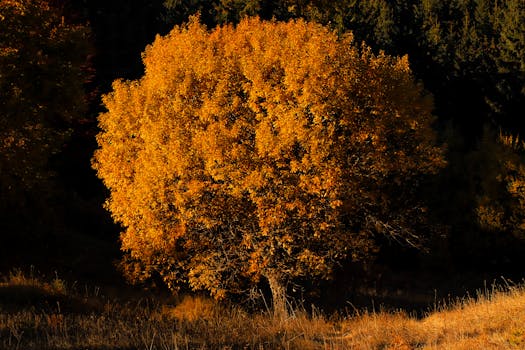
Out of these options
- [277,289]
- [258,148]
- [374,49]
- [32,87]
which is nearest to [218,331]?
[258,148]

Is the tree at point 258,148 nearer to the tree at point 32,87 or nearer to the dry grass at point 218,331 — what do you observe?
the tree at point 32,87

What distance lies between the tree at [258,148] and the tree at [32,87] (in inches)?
87.6

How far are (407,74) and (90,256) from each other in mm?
18066

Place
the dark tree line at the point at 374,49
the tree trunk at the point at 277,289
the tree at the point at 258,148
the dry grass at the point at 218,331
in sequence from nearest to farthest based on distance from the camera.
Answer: the dry grass at the point at 218,331, the tree at the point at 258,148, the tree trunk at the point at 277,289, the dark tree line at the point at 374,49

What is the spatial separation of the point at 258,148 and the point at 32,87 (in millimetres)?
9991

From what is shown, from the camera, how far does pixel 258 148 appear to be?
768 inches

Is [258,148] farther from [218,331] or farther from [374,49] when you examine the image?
[374,49]

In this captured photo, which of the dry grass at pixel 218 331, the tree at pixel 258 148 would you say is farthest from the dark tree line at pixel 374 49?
the dry grass at pixel 218 331

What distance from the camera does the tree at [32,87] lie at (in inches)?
843

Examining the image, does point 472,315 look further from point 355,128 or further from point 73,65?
point 73,65

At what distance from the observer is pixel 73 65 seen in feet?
79.4

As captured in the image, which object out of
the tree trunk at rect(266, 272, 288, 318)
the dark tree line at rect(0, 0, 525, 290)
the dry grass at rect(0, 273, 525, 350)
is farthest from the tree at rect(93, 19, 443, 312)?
the dry grass at rect(0, 273, 525, 350)

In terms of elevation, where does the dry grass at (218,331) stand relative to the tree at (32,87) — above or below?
below

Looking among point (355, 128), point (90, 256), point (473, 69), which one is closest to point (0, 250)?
point (90, 256)
